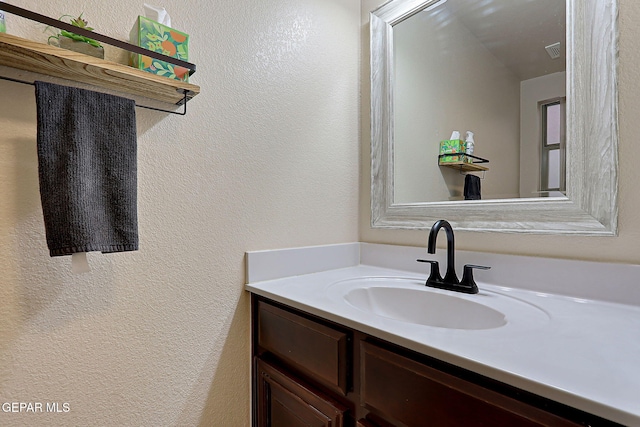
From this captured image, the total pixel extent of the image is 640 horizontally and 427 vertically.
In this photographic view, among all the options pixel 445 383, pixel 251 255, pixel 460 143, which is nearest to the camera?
pixel 445 383

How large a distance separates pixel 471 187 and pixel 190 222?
0.96 meters

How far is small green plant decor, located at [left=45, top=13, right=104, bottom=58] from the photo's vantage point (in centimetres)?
73

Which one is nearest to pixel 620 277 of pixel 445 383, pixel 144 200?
pixel 445 383

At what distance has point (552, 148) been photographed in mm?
975

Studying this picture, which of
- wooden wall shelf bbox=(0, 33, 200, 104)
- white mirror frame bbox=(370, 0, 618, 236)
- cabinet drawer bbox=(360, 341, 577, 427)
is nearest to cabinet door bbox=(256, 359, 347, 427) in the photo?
cabinet drawer bbox=(360, 341, 577, 427)

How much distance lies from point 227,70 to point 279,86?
0.67 feet

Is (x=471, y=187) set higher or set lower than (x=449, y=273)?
higher

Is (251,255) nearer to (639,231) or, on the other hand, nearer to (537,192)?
(537,192)

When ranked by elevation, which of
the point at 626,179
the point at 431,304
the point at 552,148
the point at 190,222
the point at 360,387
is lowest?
the point at 360,387

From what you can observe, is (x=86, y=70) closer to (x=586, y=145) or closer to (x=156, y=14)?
(x=156, y=14)

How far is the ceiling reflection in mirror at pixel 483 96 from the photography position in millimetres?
983

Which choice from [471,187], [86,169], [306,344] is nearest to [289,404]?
[306,344]

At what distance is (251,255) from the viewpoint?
111 cm

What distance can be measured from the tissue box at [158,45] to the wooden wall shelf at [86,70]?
36mm
